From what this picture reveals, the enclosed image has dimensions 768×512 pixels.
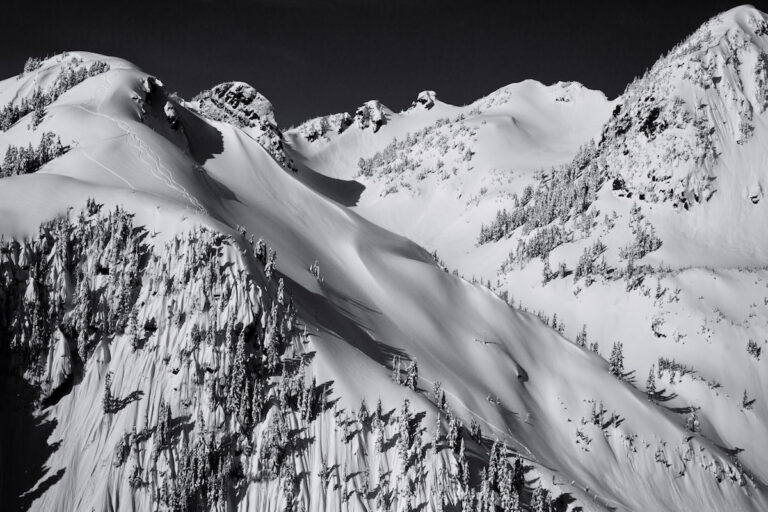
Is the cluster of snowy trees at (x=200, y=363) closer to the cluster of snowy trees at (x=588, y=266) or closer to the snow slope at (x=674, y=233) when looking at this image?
the snow slope at (x=674, y=233)

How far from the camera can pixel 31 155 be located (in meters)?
50.6

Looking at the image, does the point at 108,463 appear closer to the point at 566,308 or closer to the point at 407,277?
the point at 407,277

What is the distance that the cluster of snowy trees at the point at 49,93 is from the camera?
63750 millimetres

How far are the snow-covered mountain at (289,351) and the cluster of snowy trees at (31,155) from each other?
194mm

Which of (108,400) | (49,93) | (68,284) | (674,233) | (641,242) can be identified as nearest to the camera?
(108,400)

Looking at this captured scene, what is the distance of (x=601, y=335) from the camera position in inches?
4488

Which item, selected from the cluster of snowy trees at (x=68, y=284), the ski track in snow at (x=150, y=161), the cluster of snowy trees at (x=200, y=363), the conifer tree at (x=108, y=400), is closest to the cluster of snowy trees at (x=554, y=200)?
the ski track in snow at (x=150, y=161)

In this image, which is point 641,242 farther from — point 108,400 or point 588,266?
point 108,400

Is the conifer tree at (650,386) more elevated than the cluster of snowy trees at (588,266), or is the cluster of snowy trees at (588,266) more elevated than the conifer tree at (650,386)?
the cluster of snowy trees at (588,266)

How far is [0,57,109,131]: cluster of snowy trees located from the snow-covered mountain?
41cm

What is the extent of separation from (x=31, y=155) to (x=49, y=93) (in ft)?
92.0

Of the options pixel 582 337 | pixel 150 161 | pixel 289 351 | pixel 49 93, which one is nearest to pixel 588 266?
pixel 582 337

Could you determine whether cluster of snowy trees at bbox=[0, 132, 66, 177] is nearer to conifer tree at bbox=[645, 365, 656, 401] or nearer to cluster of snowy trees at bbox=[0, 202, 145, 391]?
cluster of snowy trees at bbox=[0, 202, 145, 391]

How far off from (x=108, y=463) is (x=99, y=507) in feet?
8.67
